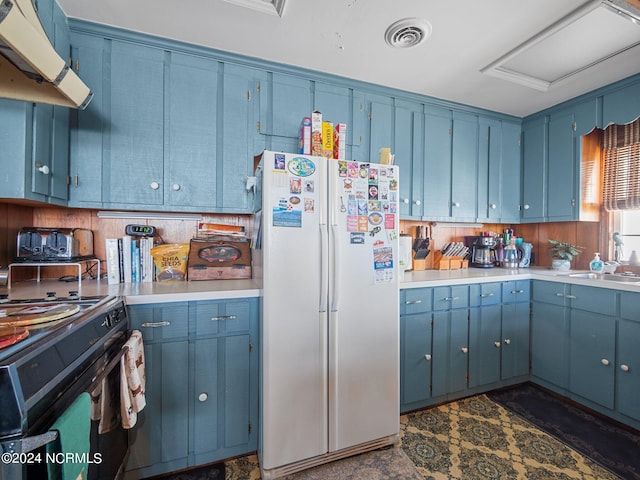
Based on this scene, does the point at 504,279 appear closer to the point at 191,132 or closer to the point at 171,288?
the point at 171,288

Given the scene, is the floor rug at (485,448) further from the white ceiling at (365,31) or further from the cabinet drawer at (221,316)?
the white ceiling at (365,31)

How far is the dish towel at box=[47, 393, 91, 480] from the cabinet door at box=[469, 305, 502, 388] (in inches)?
91.4

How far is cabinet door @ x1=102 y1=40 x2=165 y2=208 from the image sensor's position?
1.77m

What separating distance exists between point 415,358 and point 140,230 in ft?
6.74

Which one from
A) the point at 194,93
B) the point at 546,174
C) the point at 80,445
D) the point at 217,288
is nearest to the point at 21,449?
the point at 80,445

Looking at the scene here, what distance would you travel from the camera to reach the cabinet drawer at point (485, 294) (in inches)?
89.0

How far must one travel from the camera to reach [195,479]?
5.06ft

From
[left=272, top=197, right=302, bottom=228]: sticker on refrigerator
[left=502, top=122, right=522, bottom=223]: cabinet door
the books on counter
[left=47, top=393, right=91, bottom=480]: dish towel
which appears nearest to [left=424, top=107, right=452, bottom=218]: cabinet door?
[left=502, top=122, right=522, bottom=223]: cabinet door

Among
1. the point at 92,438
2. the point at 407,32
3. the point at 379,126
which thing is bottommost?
the point at 92,438

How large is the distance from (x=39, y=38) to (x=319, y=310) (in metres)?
1.48

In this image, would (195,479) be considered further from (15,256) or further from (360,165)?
(360,165)

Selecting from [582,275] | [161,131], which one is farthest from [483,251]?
[161,131]

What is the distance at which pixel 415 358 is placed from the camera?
2.05m

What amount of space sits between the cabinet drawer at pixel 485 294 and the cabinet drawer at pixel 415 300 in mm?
420
